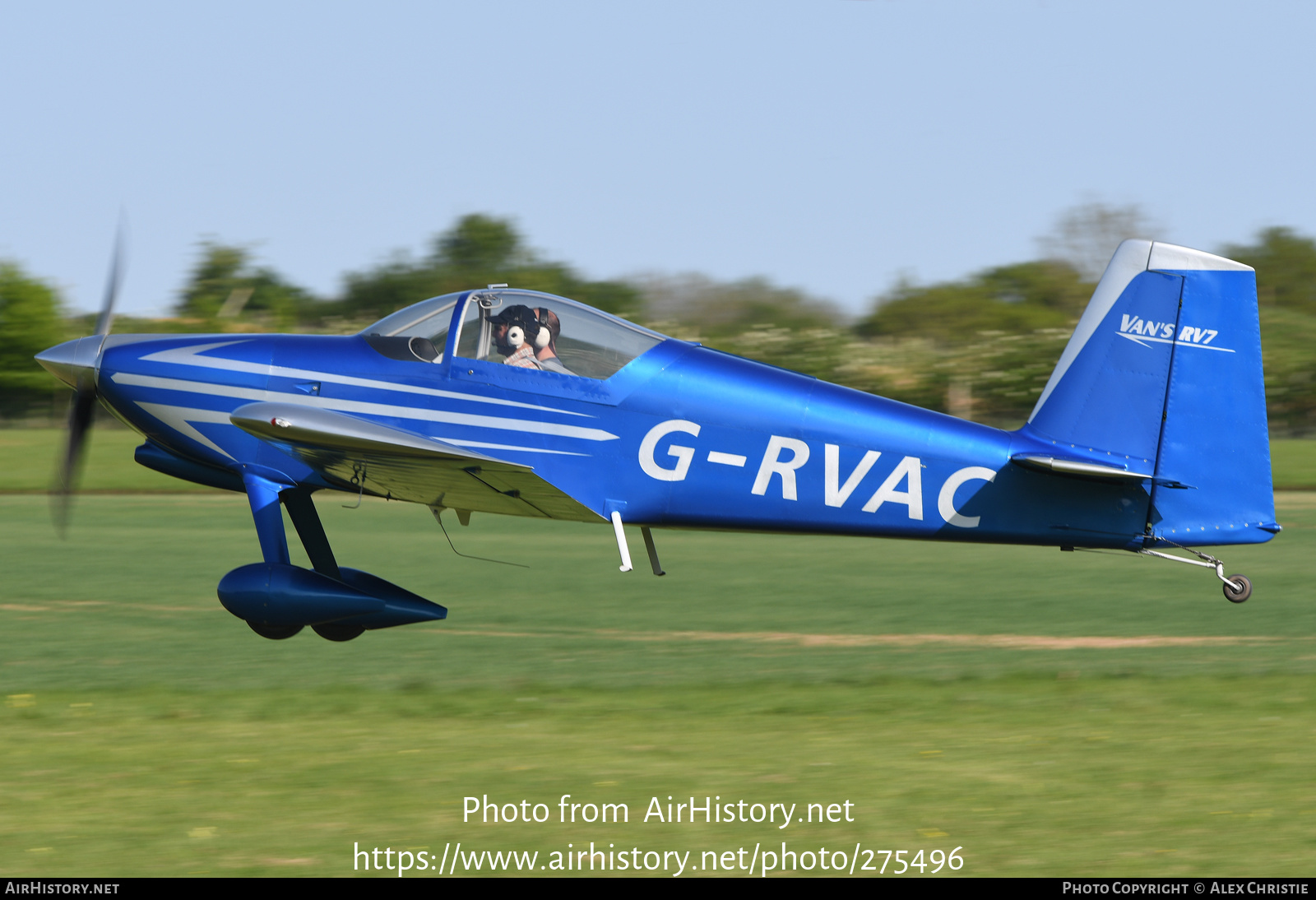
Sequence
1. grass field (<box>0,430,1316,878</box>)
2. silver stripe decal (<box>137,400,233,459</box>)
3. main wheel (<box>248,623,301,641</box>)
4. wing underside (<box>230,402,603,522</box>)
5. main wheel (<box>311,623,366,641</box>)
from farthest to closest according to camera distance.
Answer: main wheel (<box>311,623,366,641</box>), silver stripe decal (<box>137,400,233,459</box>), main wheel (<box>248,623,301,641</box>), wing underside (<box>230,402,603,522</box>), grass field (<box>0,430,1316,878</box>)

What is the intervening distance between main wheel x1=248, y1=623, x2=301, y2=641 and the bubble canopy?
2.15 m

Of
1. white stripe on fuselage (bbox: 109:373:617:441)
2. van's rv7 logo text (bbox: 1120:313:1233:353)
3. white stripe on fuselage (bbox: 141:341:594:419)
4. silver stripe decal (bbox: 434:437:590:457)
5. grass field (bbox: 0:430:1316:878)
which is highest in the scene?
van's rv7 logo text (bbox: 1120:313:1233:353)

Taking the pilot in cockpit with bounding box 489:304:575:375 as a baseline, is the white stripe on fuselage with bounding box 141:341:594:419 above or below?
below

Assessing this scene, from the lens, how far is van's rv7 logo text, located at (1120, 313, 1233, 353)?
9.18 meters

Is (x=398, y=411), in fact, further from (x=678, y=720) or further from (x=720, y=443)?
(x=678, y=720)

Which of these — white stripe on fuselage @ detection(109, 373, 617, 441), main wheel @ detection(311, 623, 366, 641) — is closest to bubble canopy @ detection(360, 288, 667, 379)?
white stripe on fuselage @ detection(109, 373, 617, 441)

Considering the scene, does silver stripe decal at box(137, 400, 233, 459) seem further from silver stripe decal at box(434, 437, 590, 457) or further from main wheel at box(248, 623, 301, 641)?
silver stripe decal at box(434, 437, 590, 457)

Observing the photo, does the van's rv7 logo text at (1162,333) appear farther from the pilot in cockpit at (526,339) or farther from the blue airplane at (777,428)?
the pilot in cockpit at (526,339)

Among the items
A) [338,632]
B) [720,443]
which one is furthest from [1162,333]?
[338,632]

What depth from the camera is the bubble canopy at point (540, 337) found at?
929 centimetres

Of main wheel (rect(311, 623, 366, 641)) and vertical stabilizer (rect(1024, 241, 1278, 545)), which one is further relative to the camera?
main wheel (rect(311, 623, 366, 641))

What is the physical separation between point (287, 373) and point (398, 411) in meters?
0.88

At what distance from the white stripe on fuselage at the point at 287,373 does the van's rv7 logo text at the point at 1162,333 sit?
389 centimetres

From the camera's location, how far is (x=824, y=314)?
63.1 metres
